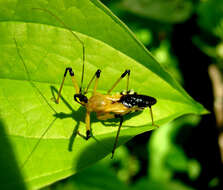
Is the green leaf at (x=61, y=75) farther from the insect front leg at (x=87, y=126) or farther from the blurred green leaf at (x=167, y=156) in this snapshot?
the blurred green leaf at (x=167, y=156)

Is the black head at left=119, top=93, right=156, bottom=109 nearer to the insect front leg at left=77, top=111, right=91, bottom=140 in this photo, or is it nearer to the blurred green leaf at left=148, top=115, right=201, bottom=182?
the insect front leg at left=77, top=111, right=91, bottom=140

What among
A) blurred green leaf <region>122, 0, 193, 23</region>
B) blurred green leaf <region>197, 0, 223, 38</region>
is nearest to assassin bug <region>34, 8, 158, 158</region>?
blurred green leaf <region>122, 0, 193, 23</region>

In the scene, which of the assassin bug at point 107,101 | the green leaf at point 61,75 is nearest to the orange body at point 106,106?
the assassin bug at point 107,101

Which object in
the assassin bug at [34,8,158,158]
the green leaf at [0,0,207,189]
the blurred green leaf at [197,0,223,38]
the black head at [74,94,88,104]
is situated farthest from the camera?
the blurred green leaf at [197,0,223,38]

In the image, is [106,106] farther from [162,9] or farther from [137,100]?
[162,9]

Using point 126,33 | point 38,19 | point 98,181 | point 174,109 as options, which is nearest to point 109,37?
point 126,33

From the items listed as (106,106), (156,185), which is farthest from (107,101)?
(156,185)
